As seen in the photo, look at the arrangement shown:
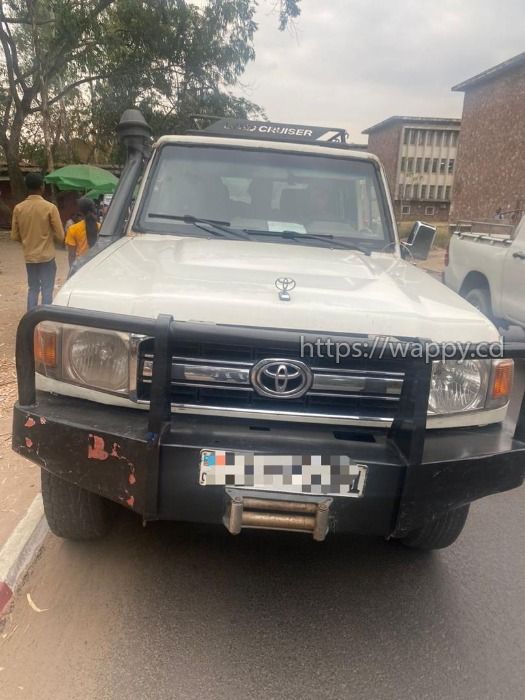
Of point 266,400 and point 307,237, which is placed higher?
point 307,237

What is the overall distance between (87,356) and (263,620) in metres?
1.32

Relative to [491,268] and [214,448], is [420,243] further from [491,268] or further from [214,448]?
[491,268]

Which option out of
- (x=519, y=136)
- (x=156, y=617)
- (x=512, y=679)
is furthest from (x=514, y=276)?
(x=519, y=136)

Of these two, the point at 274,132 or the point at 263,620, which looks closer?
the point at 263,620

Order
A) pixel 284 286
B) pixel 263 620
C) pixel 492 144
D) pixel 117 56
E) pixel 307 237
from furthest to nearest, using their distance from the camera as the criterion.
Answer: pixel 492 144 < pixel 117 56 < pixel 307 237 < pixel 263 620 < pixel 284 286

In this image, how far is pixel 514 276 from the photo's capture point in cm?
612

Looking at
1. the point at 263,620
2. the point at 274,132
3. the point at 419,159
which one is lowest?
the point at 263,620

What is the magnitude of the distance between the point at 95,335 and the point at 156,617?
121cm

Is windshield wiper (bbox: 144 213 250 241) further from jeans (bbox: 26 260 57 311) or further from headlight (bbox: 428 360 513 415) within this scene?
jeans (bbox: 26 260 57 311)

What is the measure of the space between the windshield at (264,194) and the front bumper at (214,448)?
158 cm

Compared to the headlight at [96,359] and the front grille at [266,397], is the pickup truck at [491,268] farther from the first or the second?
the headlight at [96,359]

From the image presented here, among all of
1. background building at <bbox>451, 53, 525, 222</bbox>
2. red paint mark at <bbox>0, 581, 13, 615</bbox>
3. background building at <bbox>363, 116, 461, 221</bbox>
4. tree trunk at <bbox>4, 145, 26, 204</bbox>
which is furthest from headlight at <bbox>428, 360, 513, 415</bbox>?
background building at <bbox>363, 116, 461, 221</bbox>

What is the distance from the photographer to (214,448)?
2127mm

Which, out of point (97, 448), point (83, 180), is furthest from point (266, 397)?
point (83, 180)
